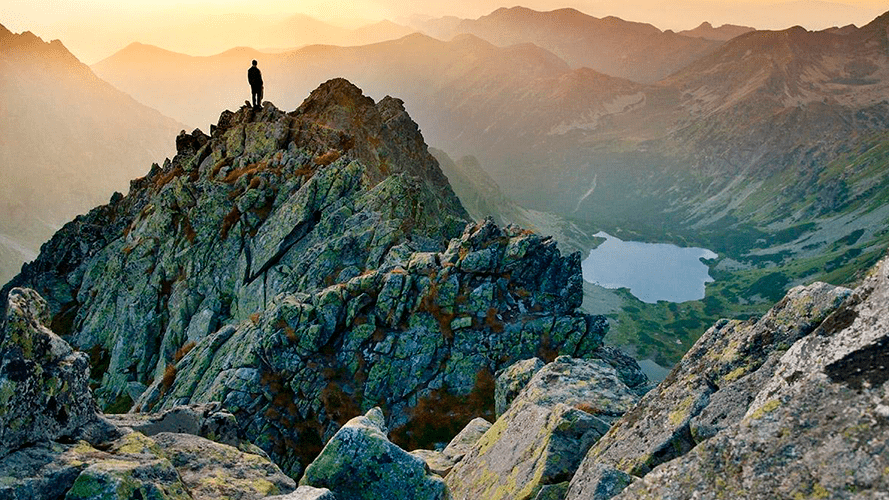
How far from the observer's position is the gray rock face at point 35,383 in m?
13.5

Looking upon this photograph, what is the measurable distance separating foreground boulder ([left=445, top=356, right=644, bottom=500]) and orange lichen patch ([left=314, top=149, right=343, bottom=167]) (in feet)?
159

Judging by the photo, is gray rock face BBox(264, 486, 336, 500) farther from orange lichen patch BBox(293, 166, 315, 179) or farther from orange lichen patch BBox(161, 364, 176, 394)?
orange lichen patch BBox(293, 166, 315, 179)

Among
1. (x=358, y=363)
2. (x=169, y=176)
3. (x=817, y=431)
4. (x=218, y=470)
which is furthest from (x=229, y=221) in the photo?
(x=817, y=431)

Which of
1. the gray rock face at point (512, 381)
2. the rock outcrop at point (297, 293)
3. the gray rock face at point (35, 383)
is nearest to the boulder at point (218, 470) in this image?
the gray rock face at point (35, 383)

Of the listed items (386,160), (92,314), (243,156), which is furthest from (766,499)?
(386,160)

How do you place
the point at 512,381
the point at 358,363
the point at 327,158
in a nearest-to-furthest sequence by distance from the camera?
the point at 512,381 → the point at 358,363 → the point at 327,158

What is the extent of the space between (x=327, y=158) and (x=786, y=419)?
6349 centimetres

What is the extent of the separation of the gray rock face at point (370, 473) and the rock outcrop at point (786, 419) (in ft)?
15.4

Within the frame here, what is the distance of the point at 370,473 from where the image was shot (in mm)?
16156

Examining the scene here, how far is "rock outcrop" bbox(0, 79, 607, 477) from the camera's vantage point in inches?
1555

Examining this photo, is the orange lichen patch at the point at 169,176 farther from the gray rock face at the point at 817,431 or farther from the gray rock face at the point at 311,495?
the gray rock face at the point at 817,431

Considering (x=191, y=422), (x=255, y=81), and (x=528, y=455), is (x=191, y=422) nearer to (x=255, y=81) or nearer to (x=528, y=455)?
(x=528, y=455)

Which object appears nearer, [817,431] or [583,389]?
[817,431]

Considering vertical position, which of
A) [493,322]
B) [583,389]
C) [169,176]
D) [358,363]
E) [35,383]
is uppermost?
[169,176]
